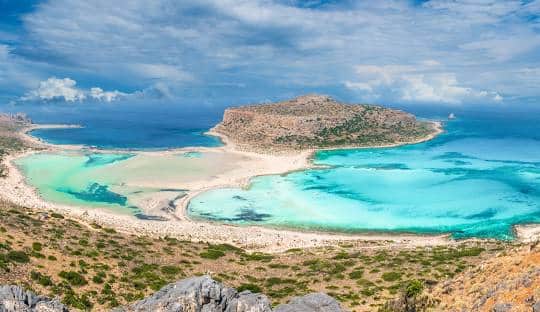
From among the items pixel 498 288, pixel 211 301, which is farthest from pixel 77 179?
pixel 498 288

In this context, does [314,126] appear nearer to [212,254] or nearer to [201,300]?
[212,254]

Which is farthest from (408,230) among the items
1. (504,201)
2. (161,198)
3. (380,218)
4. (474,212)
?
(161,198)

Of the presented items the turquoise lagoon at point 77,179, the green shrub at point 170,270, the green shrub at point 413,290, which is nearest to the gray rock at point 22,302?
the green shrub at point 413,290

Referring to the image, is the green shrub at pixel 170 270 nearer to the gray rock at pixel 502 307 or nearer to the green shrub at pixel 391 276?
the green shrub at pixel 391 276

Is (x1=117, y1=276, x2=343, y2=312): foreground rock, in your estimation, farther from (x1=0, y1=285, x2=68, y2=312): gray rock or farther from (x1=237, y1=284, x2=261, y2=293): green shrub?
(x1=237, y1=284, x2=261, y2=293): green shrub

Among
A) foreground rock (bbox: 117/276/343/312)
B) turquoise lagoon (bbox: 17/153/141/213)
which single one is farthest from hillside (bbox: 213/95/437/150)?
foreground rock (bbox: 117/276/343/312)

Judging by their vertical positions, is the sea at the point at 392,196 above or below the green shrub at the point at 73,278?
above
